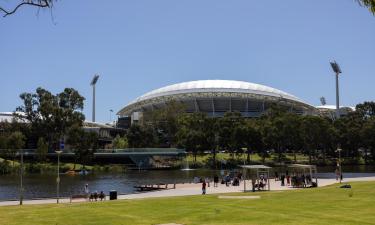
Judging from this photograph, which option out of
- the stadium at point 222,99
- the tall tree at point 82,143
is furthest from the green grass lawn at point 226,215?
the stadium at point 222,99

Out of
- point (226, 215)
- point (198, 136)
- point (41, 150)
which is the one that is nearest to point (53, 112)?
point (41, 150)

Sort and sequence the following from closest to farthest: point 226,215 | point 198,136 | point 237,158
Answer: point 226,215, point 198,136, point 237,158

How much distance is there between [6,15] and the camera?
9.21 meters

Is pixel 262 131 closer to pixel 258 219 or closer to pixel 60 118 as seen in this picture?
pixel 60 118

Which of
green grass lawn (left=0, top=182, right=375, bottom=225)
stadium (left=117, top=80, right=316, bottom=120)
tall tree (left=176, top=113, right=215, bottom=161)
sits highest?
stadium (left=117, top=80, right=316, bottom=120)

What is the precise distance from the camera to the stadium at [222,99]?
16100cm

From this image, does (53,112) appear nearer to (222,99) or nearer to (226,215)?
(222,99)

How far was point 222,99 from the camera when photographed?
163000 millimetres

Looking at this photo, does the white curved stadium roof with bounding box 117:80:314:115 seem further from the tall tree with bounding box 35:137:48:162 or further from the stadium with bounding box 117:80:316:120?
the tall tree with bounding box 35:137:48:162

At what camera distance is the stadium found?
161m

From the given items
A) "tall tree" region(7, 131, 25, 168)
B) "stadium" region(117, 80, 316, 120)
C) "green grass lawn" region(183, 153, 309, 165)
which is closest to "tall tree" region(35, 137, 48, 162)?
"tall tree" region(7, 131, 25, 168)

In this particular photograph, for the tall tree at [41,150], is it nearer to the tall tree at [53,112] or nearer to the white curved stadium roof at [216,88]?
the tall tree at [53,112]

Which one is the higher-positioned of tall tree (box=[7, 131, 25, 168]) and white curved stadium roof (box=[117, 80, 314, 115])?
white curved stadium roof (box=[117, 80, 314, 115])

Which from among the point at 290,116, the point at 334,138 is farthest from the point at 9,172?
the point at 334,138
